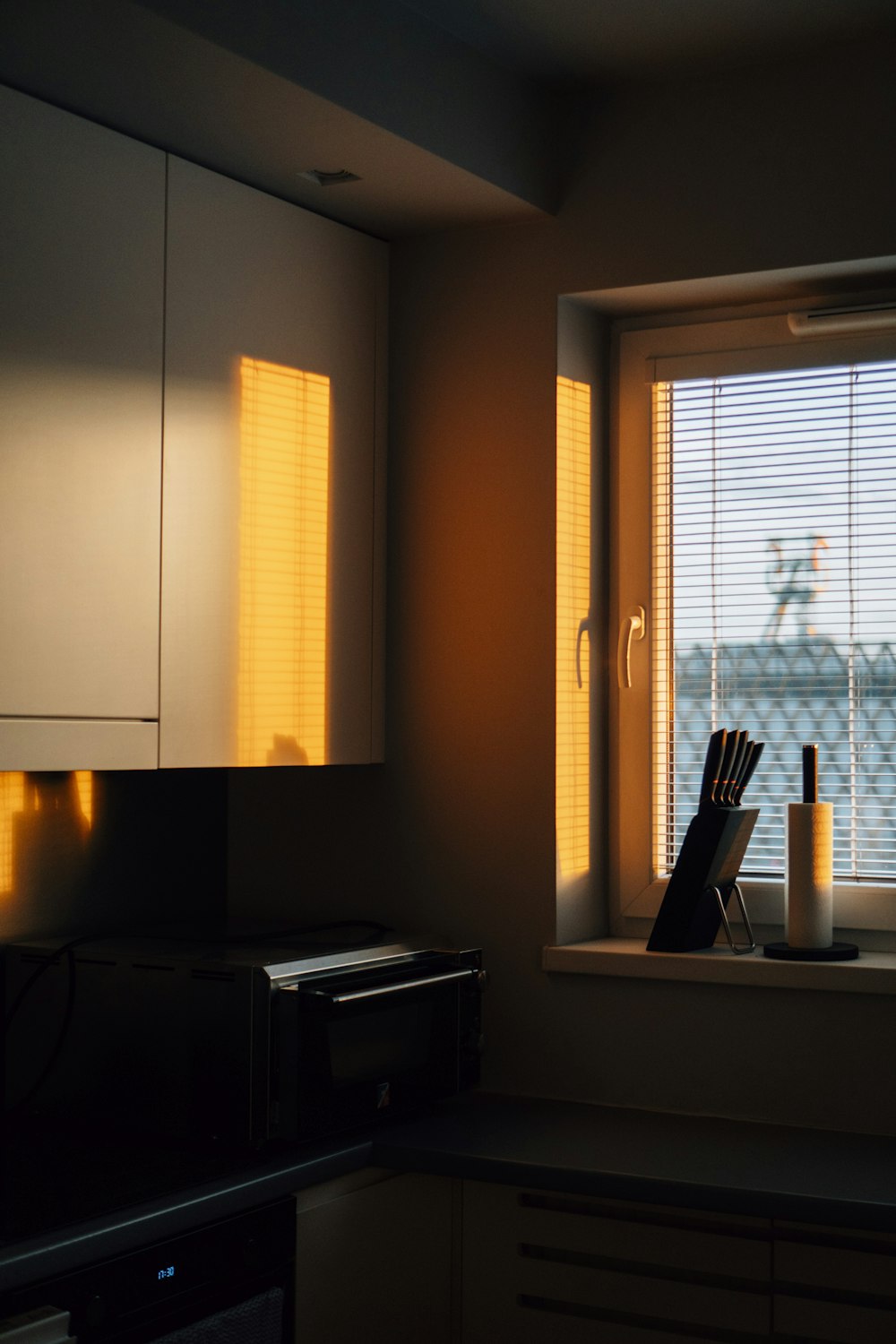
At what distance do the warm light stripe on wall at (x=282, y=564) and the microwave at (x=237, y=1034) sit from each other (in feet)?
1.23

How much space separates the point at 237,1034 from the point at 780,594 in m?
1.26

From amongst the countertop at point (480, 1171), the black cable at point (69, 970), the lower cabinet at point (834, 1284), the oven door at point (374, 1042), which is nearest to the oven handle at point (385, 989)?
the oven door at point (374, 1042)

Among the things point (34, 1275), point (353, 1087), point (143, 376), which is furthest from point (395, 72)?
point (34, 1275)

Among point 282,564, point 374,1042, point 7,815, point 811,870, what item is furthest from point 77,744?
point 811,870

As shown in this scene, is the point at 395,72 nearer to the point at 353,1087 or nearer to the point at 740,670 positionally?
the point at 740,670

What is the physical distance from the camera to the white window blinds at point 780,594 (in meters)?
2.55

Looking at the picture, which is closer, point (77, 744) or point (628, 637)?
point (77, 744)

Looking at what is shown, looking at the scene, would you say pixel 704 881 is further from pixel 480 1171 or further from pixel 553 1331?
pixel 553 1331

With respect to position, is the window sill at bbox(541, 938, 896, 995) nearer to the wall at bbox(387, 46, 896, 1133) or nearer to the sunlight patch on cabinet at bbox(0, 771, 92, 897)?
the wall at bbox(387, 46, 896, 1133)

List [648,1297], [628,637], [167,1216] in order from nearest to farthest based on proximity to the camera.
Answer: [167,1216]
[648,1297]
[628,637]

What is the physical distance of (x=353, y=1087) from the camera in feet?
7.33

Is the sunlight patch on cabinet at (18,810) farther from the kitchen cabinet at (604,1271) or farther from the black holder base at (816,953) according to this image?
the black holder base at (816,953)

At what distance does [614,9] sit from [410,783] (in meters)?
1.40

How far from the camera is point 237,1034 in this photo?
6.97 ft
